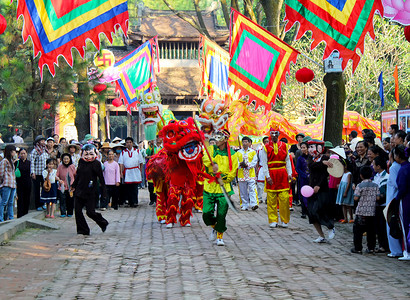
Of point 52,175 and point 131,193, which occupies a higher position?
point 52,175

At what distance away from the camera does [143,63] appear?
2456 centimetres

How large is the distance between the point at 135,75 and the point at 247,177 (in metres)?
9.86

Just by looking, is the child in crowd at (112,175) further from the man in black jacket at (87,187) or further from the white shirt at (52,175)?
the man in black jacket at (87,187)

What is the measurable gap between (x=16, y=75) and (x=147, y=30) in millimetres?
27936

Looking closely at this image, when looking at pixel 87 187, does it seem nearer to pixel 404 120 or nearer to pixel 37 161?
pixel 37 161

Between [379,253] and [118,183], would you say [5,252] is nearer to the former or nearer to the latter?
[379,253]

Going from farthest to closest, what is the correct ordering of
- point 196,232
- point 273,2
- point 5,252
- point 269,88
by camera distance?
point 273,2, point 269,88, point 196,232, point 5,252

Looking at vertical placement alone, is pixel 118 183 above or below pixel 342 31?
below

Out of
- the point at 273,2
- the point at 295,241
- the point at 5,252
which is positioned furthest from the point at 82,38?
the point at 273,2

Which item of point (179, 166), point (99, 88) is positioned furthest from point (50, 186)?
point (99, 88)

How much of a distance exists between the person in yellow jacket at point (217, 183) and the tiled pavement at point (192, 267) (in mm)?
324

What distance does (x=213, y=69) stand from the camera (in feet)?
74.7

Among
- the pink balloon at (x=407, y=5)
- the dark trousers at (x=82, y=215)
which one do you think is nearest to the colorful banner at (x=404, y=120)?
the pink balloon at (x=407, y=5)

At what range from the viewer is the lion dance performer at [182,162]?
11.5m
